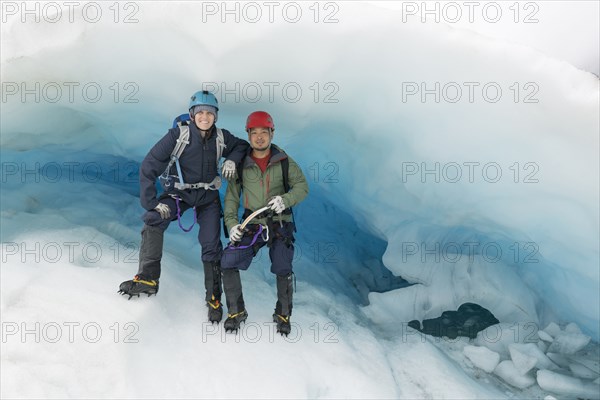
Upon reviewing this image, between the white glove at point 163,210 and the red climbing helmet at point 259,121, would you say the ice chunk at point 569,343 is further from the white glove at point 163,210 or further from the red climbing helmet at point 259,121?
the white glove at point 163,210

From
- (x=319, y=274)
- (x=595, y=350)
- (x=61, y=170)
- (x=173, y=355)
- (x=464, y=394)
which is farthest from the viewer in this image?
(x=61, y=170)

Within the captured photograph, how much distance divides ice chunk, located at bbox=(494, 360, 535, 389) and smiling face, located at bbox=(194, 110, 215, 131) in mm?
2749

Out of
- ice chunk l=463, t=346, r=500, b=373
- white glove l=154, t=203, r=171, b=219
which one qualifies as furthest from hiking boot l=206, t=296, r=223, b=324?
ice chunk l=463, t=346, r=500, b=373

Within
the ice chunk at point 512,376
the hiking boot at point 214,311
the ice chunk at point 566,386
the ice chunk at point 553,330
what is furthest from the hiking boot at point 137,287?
the ice chunk at point 553,330

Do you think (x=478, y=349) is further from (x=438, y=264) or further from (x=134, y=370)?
(x=134, y=370)

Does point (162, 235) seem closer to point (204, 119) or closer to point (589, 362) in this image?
point (204, 119)

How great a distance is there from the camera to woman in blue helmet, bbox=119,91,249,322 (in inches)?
103

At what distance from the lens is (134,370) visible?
7.59ft

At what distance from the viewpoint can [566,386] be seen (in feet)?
9.62

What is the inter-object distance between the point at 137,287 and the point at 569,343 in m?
3.37

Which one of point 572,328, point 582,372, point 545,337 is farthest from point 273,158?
point 572,328

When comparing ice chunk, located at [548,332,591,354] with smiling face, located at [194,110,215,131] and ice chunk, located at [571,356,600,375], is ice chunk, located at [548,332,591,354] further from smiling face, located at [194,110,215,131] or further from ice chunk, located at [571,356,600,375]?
smiling face, located at [194,110,215,131]

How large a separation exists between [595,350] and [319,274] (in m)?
2.50

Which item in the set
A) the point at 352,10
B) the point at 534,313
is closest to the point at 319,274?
the point at 534,313
